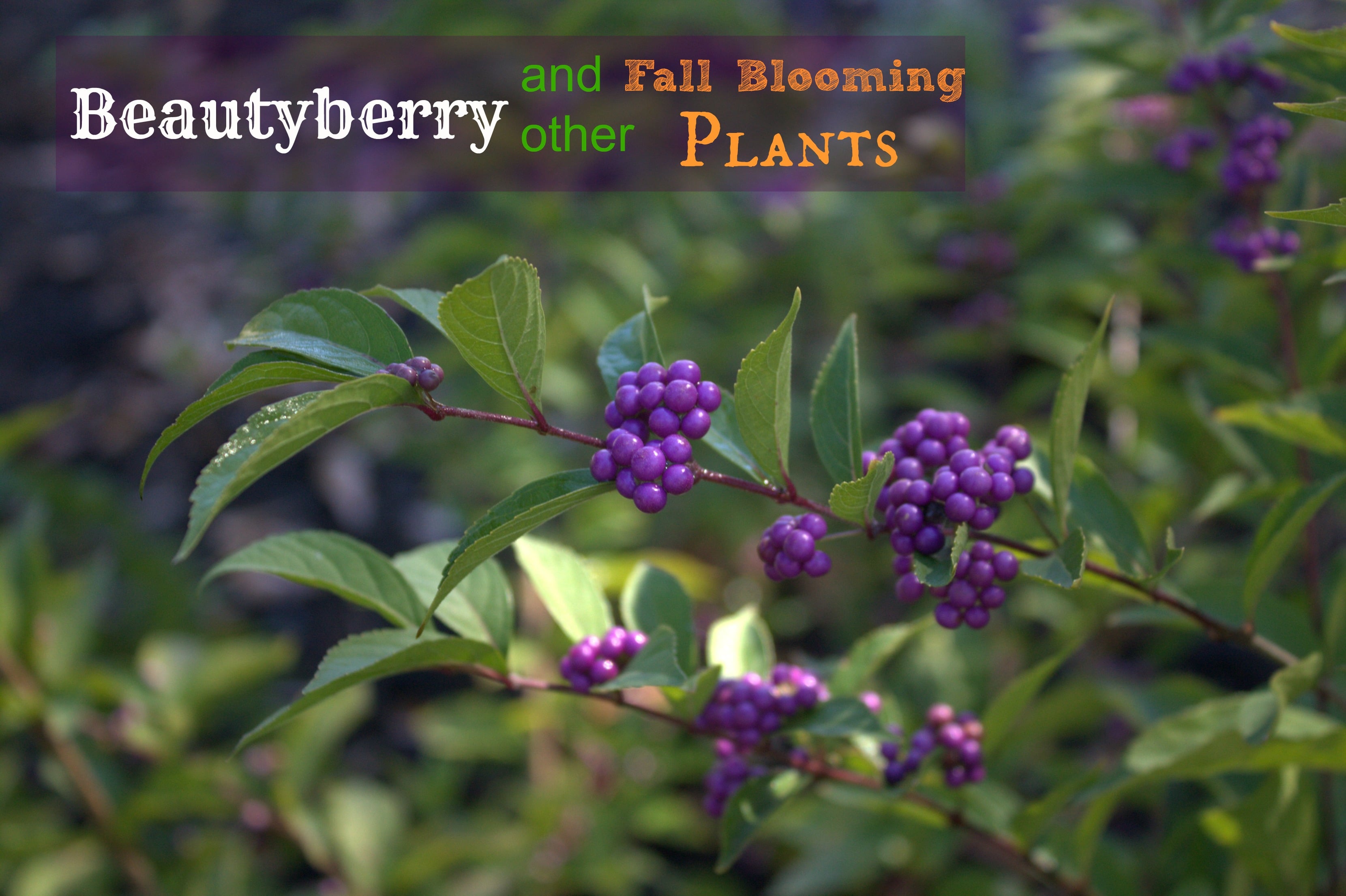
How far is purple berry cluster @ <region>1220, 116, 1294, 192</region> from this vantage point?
1419 mm

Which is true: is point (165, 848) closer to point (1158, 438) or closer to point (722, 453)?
point (722, 453)

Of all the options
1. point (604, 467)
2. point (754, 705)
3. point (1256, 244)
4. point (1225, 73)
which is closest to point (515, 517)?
point (604, 467)

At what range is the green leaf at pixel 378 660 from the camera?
82 centimetres

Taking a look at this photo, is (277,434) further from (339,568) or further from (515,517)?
(339,568)

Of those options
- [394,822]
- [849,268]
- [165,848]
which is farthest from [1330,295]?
[165,848]

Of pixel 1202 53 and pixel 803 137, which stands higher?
pixel 803 137

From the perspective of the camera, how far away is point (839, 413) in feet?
3.20

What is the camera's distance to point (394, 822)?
2252 mm

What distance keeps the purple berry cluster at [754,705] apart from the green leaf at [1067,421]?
1.11 ft

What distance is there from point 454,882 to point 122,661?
1281 mm

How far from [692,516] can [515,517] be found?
2015 mm

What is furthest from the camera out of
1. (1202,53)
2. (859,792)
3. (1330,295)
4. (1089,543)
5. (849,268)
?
(849,268)

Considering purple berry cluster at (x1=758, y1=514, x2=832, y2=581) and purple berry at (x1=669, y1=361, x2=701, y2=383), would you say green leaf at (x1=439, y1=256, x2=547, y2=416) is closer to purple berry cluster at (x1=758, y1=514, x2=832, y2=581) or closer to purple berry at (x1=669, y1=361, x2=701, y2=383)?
purple berry at (x1=669, y1=361, x2=701, y2=383)

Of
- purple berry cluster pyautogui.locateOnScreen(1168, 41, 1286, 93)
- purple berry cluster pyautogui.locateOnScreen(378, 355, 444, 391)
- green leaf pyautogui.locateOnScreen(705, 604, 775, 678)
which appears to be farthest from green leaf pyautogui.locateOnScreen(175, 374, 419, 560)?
purple berry cluster pyautogui.locateOnScreen(1168, 41, 1286, 93)
